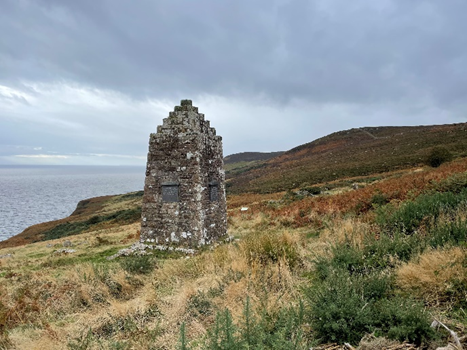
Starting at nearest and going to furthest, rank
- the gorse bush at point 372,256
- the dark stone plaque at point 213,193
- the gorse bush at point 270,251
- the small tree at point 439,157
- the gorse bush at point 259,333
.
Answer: the gorse bush at point 259,333 < the gorse bush at point 372,256 < the gorse bush at point 270,251 < the dark stone plaque at point 213,193 < the small tree at point 439,157

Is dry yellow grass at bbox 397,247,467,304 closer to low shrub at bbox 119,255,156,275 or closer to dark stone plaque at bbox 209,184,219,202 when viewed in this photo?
low shrub at bbox 119,255,156,275

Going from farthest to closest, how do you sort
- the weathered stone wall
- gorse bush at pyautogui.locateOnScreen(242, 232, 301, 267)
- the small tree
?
the small tree
the weathered stone wall
gorse bush at pyautogui.locateOnScreen(242, 232, 301, 267)

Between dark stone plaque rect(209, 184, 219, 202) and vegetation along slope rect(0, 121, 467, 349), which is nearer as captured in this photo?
vegetation along slope rect(0, 121, 467, 349)

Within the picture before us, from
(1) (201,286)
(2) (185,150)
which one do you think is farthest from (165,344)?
(2) (185,150)

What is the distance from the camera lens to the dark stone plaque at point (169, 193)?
8.83m

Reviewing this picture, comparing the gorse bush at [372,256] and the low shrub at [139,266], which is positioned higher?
the gorse bush at [372,256]

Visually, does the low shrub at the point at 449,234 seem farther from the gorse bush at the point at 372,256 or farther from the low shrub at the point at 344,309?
the low shrub at the point at 344,309

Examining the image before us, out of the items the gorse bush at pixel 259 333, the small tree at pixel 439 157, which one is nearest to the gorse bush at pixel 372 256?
the gorse bush at pixel 259 333

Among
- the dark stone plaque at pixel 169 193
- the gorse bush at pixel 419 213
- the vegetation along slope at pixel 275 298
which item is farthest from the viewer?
the dark stone plaque at pixel 169 193

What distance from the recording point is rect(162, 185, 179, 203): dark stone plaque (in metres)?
8.83

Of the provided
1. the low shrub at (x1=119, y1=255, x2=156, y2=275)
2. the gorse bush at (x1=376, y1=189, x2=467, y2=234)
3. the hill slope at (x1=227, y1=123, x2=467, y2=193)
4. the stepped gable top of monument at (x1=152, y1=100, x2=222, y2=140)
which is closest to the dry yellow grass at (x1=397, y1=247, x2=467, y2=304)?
the gorse bush at (x1=376, y1=189, x2=467, y2=234)

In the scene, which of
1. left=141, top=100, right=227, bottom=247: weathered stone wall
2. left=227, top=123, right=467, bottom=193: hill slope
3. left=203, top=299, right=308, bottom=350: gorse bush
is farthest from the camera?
left=227, top=123, right=467, bottom=193: hill slope

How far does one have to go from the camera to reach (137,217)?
3041 centimetres

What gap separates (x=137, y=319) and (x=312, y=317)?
9.00ft
